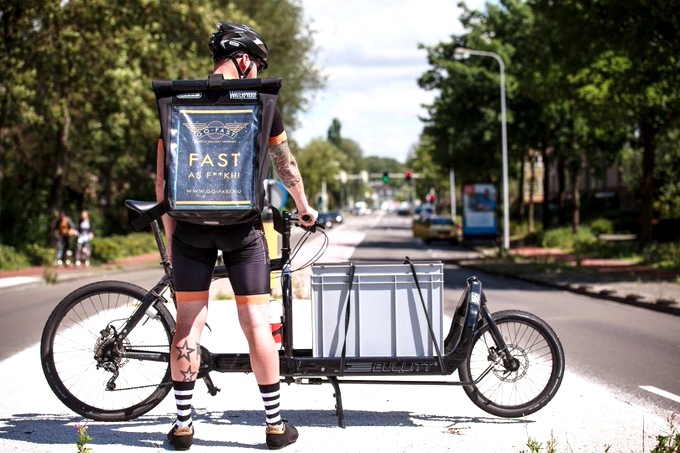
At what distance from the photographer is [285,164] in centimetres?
471

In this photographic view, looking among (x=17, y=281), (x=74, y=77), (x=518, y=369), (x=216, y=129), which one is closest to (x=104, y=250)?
(x=74, y=77)

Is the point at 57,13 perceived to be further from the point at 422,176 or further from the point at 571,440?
the point at 422,176

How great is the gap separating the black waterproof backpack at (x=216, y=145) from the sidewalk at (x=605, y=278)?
10626 mm

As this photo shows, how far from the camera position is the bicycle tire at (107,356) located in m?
5.13

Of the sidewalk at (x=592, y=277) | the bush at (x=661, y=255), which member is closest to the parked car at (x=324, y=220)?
the sidewalk at (x=592, y=277)

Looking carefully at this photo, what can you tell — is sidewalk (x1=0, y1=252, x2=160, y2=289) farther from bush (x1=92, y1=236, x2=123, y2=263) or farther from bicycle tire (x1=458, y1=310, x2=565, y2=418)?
bicycle tire (x1=458, y1=310, x2=565, y2=418)

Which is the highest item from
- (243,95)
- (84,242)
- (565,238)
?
(243,95)

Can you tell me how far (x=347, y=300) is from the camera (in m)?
5.17

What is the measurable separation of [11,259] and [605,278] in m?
16.4

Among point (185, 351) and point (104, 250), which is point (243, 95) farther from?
point (104, 250)

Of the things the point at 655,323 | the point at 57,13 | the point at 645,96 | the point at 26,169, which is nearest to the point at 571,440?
the point at 655,323

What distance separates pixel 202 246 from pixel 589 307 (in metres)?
11.4

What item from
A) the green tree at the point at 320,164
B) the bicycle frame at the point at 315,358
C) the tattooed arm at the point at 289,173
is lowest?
the bicycle frame at the point at 315,358

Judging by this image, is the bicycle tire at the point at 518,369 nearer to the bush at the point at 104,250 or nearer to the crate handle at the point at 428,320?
the crate handle at the point at 428,320
